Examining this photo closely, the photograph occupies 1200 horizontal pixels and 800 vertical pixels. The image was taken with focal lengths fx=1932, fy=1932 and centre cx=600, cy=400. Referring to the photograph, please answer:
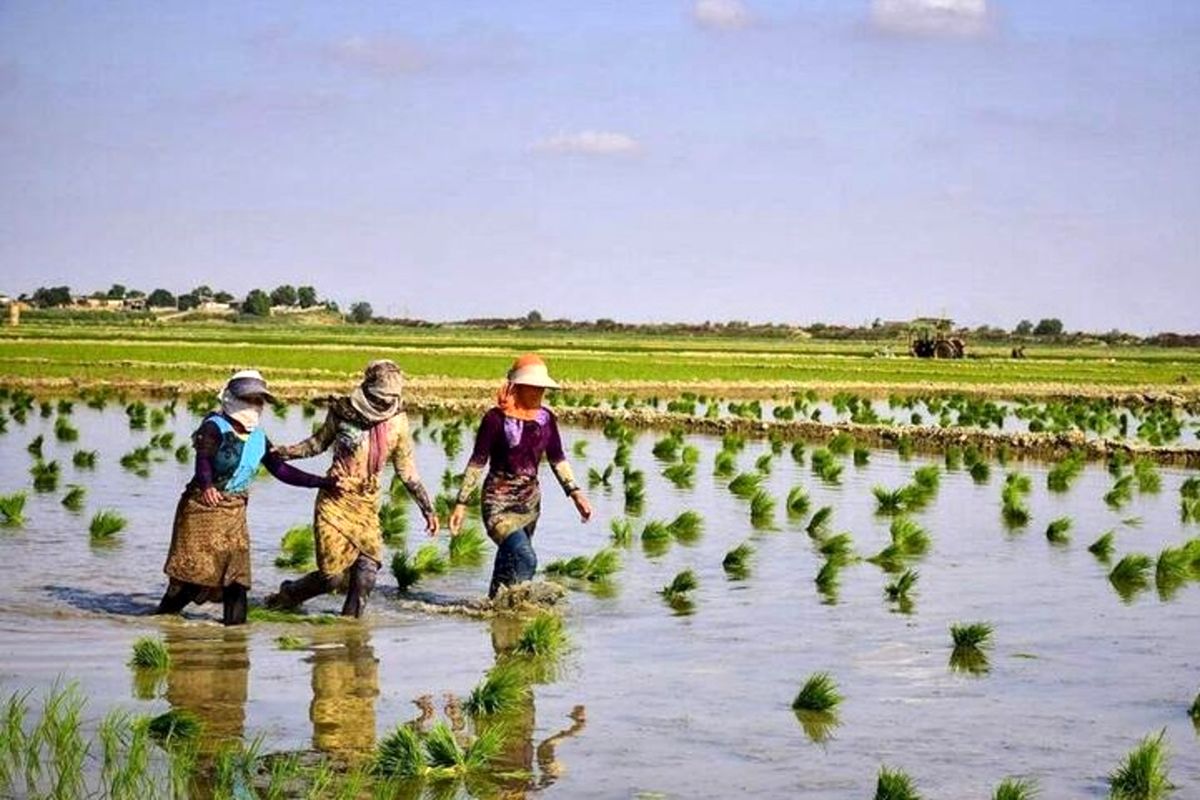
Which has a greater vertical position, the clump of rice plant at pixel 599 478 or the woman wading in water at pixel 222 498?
the woman wading in water at pixel 222 498

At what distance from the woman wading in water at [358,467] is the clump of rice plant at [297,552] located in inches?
92.2

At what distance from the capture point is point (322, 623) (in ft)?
34.3

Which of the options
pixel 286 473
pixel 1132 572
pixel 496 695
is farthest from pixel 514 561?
pixel 1132 572

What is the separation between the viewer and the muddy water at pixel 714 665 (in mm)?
7590

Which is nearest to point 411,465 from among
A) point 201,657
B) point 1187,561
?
point 201,657

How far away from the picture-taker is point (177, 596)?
1026 centimetres

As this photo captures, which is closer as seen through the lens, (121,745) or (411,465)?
(121,745)

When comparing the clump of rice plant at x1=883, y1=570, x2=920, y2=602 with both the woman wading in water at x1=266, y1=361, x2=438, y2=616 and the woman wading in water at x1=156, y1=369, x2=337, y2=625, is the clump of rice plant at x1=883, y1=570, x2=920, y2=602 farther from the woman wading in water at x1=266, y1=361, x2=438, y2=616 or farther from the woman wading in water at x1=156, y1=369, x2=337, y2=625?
the woman wading in water at x1=156, y1=369, x2=337, y2=625

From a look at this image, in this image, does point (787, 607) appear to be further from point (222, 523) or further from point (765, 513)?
point (765, 513)

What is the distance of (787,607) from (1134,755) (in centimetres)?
475

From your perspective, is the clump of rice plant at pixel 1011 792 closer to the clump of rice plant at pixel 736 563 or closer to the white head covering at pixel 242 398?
the white head covering at pixel 242 398

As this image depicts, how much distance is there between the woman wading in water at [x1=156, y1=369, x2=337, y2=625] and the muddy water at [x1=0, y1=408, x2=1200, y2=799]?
0.33 meters

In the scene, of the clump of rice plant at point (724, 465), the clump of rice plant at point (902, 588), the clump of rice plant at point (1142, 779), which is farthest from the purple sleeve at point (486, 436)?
the clump of rice plant at point (724, 465)

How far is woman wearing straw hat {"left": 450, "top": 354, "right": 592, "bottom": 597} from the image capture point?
1073 cm
